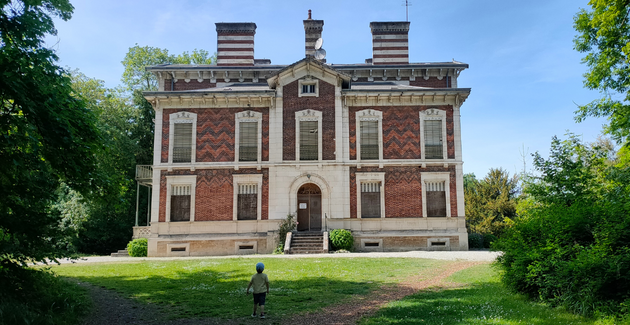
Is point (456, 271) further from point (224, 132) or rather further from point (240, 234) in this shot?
point (224, 132)

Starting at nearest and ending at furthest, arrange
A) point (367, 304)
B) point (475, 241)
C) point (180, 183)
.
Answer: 1. point (367, 304)
2. point (180, 183)
3. point (475, 241)

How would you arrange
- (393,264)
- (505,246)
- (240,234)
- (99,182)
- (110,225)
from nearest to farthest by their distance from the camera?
(99,182)
(505,246)
(393,264)
(240,234)
(110,225)

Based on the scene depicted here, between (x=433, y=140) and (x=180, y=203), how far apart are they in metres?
15.3

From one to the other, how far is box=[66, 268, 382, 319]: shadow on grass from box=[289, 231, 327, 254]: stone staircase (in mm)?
8232

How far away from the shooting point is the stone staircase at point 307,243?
78.1 feet

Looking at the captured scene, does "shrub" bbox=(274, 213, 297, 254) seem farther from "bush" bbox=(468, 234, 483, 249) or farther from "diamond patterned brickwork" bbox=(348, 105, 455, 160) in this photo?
"bush" bbox=(468, 234, 483, 249)

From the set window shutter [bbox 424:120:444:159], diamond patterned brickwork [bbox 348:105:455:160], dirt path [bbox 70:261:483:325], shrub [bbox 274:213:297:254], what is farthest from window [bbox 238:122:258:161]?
dirt path [bbox 70:261:483:325]

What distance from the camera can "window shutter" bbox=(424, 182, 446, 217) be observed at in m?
26.3

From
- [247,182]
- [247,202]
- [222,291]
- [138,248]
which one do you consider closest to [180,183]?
[247,182]

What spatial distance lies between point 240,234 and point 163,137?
739 centimetres

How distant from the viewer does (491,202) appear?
3481cm

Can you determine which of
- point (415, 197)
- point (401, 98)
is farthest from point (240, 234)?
point (401, 98)

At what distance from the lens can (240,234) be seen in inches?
1026

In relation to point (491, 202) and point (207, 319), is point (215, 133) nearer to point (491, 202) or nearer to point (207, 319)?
point (207, 319)
